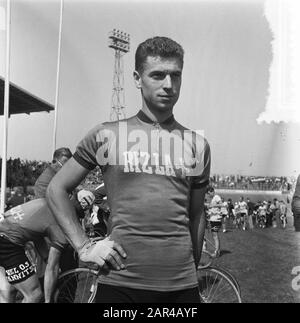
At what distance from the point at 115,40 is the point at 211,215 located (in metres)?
4.16

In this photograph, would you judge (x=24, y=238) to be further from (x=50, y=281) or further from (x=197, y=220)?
(x=197, y=220)

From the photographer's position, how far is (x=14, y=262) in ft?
9.96

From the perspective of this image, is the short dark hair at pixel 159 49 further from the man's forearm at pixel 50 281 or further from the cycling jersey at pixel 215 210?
the cycling jersey at pixel 215 210

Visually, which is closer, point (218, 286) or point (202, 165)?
point (202, 165)

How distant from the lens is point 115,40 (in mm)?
5367

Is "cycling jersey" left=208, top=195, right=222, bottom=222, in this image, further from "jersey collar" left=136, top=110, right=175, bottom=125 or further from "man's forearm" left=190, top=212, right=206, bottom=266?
"jersey collar" left=136, top=110, right=175, bottom=125

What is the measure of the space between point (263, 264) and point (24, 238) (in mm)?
4444

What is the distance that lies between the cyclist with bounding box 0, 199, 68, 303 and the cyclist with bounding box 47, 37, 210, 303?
1624 mm

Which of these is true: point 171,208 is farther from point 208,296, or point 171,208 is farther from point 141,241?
point 208,296

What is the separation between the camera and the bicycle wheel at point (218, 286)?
136 inches

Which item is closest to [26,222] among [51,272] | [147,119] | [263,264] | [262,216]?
[51,272]

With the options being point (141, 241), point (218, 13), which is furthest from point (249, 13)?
point (141, 241)

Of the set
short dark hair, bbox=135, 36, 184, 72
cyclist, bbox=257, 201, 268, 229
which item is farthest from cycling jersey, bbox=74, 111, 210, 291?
cyclist, bbox=257, 201, 268, 229

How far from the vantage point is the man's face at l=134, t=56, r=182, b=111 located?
155cm
